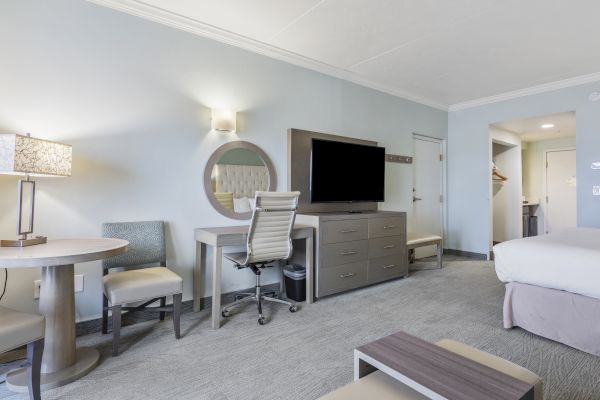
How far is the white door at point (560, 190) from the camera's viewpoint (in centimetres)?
617

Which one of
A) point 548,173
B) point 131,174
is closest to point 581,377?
point 131,174

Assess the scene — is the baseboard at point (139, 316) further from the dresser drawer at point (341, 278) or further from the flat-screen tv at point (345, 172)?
the flat-screen tv at point (345, 172)

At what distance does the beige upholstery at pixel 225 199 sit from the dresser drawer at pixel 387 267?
1.66m

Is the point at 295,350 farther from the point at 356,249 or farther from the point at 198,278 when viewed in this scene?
the point at 356,249

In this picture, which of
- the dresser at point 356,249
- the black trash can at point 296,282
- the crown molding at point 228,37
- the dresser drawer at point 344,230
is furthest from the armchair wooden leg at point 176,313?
the crown molding at point 228,37

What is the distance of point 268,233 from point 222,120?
1152mm

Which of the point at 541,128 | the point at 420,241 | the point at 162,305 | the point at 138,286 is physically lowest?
the point at 162,305

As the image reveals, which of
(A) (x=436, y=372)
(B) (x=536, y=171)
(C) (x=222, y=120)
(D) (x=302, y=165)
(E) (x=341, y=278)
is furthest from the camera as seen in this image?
(B) (x=536, y=171)

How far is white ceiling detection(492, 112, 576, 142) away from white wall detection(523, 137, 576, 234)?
0.87 feet

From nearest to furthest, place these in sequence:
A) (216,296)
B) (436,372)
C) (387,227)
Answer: (436,372) → (216,296) → (387,227)

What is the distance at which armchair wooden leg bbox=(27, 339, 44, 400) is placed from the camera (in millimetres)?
1500

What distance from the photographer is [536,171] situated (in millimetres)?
6699

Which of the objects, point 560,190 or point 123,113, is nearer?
point 123,113

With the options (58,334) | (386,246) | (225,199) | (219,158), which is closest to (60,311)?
(58,334)
